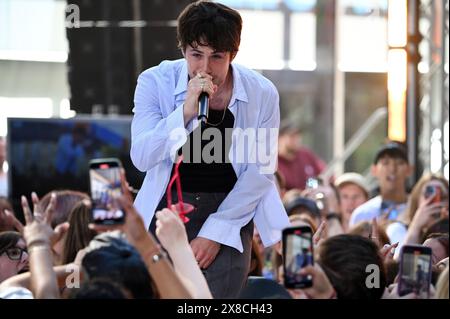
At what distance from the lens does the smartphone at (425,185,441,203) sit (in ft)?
19.9

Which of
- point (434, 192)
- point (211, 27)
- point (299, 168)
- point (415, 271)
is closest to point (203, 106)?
point (211, 27)

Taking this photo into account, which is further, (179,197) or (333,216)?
(333,216)

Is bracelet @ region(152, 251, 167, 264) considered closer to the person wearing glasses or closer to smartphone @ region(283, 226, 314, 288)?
smartphone @ region(283, 226, 314, 288)

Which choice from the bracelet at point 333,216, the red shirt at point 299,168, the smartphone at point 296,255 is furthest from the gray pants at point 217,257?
the red shirt at point 299,168

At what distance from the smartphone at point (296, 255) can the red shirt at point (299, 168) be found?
19.6 feet

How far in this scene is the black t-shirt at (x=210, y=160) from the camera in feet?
10.5

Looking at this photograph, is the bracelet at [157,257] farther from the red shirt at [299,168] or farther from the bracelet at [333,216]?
the red shirt at [299,168]

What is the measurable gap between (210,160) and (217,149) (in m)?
0.04

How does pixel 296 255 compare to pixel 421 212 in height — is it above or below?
above

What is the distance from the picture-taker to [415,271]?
286 centimetres

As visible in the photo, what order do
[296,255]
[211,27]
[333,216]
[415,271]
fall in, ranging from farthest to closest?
[333,216], [211,27], [415,271], [296,255]

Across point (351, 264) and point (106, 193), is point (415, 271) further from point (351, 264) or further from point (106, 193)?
point (106, 193)

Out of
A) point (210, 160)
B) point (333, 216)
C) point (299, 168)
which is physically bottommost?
point (299, 168)

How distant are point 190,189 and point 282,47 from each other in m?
9.77
